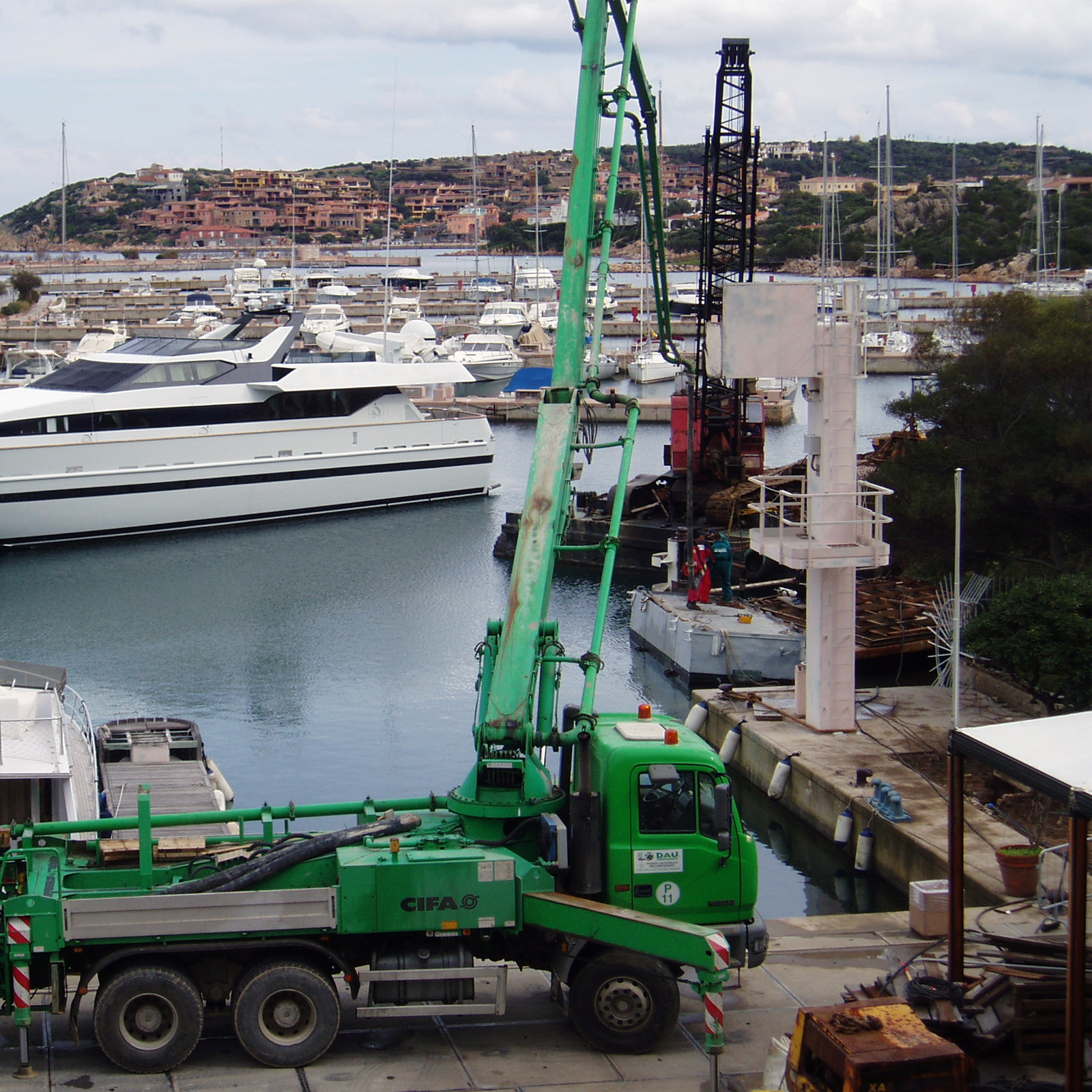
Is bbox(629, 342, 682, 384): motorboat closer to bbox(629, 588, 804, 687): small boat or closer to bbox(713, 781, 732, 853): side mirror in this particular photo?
bbox(629, 588, 804, 687): small boat

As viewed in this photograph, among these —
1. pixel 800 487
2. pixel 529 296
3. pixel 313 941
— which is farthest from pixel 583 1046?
pixel 529 296

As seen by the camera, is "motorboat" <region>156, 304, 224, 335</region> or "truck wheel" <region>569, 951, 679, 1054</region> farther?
"motorboat" <region>156, 304, 224, 335</region>

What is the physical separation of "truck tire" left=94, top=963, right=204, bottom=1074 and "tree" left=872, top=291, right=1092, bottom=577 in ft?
47.6

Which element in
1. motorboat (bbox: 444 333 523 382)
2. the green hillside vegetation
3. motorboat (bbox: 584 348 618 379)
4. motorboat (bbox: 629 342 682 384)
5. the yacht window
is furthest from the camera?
the green hillside vegetation

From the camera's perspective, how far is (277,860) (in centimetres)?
981

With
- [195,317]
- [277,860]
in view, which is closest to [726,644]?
[277,860]

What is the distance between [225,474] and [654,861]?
97.9ft

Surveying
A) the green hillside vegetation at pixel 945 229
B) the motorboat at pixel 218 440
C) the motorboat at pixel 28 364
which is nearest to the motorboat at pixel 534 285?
the green hillside vegetation at pixel 945 229

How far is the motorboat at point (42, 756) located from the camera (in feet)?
42.4

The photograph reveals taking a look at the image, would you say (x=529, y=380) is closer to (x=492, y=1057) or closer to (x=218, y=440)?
(x=218, y=440)

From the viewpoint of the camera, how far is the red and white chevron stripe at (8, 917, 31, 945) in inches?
366

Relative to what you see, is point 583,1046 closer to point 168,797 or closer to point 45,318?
point 168,797

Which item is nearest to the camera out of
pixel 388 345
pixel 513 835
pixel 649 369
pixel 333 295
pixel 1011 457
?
pixel 513 835

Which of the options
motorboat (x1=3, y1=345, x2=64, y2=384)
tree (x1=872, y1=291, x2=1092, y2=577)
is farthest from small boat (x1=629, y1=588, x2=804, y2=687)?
motorboat (x1=3, y1=345, x2=64, y2=384)
